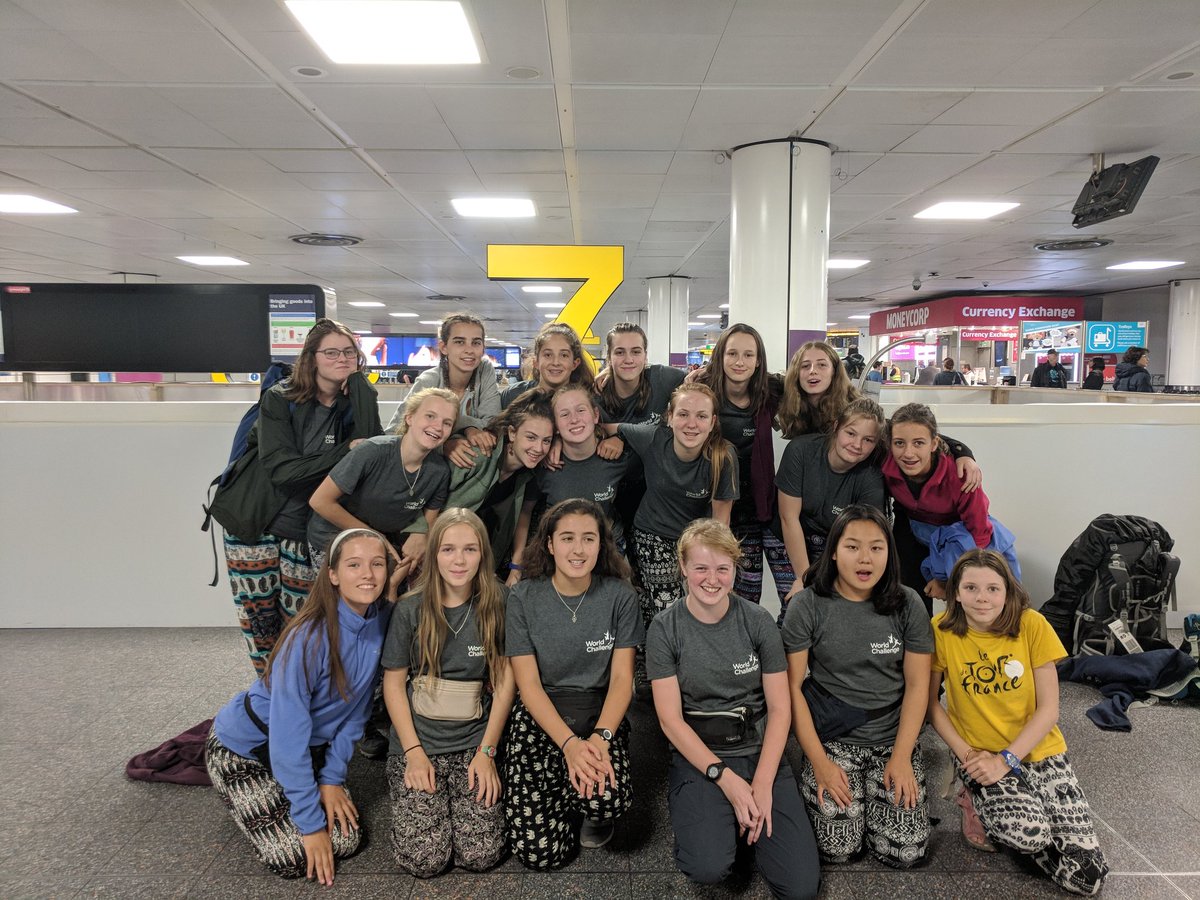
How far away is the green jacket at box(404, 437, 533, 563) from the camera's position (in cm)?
268

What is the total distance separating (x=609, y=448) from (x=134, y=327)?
11.4 ft

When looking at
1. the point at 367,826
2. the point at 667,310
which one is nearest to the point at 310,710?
the point at 367,826

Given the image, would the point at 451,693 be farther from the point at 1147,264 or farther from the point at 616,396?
the point at 1147,264

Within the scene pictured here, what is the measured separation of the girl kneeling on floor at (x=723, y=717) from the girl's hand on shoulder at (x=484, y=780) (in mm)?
544

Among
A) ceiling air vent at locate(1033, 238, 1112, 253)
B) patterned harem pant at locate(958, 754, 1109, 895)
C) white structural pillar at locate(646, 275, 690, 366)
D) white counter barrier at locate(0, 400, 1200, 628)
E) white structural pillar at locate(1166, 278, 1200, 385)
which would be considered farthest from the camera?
white structural pillar at locate(1166, 278, 1200, 385)

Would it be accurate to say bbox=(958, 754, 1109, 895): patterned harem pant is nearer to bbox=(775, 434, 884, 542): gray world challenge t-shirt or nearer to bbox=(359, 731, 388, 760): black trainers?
bbox=(775, 434, 884, 542): gray world challenge t-shirt

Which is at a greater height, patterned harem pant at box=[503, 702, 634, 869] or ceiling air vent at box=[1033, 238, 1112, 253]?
ceiling air vent at box=[1033, 238, 1112, 253]

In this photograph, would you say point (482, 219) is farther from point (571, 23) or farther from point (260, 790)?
point (260, 790)

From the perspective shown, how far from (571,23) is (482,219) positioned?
4604mm

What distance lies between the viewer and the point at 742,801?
207 centimetres

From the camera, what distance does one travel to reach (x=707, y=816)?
82.0 inches

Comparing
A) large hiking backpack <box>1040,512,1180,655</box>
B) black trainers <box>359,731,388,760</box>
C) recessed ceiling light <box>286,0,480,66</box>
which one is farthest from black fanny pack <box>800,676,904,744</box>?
recessed ceiling light <box>286,0,480,66</box>

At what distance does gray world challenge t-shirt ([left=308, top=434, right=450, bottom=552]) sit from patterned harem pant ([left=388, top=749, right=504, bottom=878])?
900 millimetres

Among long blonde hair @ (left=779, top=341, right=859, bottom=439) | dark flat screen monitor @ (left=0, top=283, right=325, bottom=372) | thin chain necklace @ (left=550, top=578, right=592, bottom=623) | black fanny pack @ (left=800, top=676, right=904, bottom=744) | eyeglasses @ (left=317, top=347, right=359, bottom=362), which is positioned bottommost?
black fanny pack @ (left=800, top=676, right=904, bottom=744)
